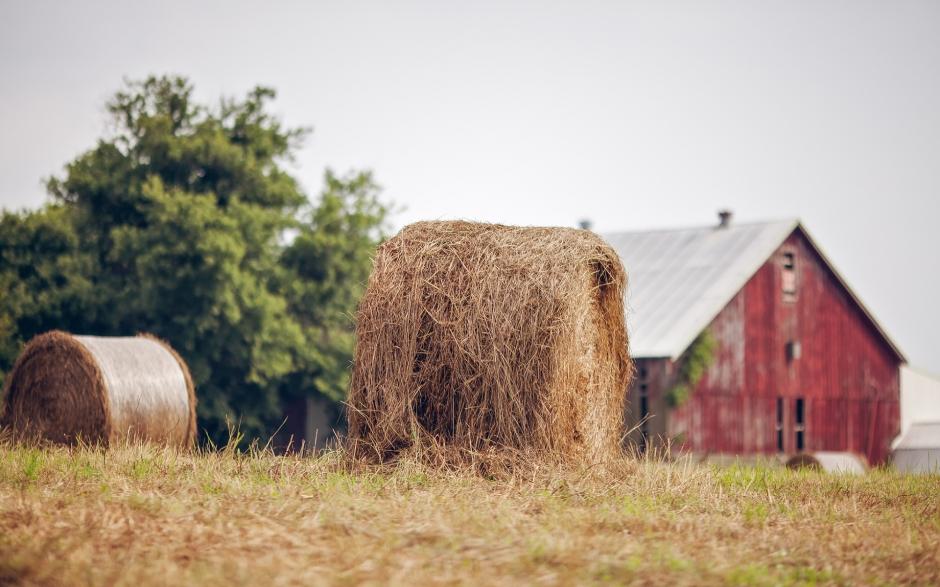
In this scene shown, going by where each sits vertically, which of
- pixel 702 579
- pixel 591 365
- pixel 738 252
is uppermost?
pixel 738 252

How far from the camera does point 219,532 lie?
607 cm

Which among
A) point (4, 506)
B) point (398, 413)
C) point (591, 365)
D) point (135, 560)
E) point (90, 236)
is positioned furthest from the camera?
point (90, 236)

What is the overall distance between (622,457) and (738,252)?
17.7 meters

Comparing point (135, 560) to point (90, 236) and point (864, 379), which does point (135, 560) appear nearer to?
point (90, 236)

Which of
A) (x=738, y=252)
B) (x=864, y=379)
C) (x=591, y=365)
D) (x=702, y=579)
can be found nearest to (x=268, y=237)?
(x=738, y=252)

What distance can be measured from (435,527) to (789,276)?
23158 millimetres

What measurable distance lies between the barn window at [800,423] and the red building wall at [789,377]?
0.18 ft

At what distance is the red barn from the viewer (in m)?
25.0

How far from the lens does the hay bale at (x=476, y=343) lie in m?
9.47

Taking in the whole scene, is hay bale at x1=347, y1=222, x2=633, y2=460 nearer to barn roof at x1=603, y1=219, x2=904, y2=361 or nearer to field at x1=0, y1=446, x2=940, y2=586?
field at x1=0, y1=446, x2=940, y2=586

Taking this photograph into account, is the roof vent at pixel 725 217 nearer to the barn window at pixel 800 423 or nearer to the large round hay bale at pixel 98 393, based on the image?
the barn window at pixel 800 423

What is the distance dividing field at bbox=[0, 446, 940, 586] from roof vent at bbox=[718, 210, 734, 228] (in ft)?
66.5

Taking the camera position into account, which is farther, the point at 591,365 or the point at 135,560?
the point at 591,365

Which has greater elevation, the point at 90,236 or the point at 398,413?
the point at 90,236
